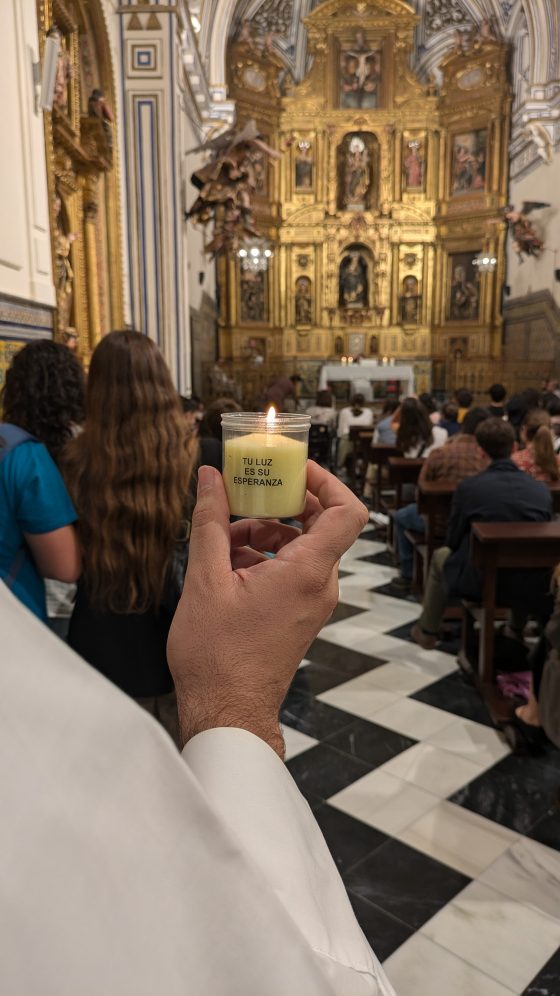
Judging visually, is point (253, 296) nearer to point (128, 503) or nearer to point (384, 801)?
point (384, 801)

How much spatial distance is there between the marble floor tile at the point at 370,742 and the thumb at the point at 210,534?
2.49 m

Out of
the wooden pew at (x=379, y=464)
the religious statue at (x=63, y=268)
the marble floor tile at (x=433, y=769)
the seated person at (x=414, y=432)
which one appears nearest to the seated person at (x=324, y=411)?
the wooden pew at (x=379, y=464)

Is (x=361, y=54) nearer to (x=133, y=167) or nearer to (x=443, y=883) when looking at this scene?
(x=133, y=167)

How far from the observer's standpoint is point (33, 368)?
7.22ft

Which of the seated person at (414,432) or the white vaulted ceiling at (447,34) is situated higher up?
the white vaulted ceiling at (447,34)

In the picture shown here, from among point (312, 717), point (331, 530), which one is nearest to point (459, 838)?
point (312, 717)

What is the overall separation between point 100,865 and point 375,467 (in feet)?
26.0

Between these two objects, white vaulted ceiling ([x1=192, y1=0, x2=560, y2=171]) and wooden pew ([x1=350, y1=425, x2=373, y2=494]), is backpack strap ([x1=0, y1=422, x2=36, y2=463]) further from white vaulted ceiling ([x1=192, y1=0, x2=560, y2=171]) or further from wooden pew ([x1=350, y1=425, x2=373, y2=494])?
white vaulted ceiling ([x1=192, y1=0, x2=560, y2=171])

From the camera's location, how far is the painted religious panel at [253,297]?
18.3 meters

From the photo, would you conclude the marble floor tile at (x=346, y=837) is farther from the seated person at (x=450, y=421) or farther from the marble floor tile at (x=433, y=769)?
the seated person at (x=450, y=421)

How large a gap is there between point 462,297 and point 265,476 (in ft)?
61.2

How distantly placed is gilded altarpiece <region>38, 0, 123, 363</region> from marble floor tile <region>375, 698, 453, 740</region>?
326cm

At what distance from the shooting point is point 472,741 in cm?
331

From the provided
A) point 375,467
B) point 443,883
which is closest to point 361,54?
point 375,467
